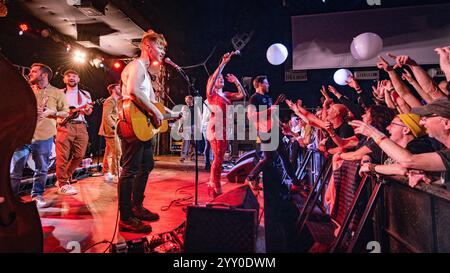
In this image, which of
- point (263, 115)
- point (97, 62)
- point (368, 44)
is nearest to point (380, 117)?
point (263, 115)

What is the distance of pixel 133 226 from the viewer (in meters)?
2.35

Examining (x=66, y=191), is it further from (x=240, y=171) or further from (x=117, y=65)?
(x=117, y=65)

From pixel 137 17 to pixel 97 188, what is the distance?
16.2 feet

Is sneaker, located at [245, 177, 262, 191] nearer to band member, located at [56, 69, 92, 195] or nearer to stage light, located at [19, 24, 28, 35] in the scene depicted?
band member, located at [56, 69, 92, 195]

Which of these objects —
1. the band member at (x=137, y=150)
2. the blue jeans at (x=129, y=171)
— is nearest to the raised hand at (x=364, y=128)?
the band member at (x=137, y=150)

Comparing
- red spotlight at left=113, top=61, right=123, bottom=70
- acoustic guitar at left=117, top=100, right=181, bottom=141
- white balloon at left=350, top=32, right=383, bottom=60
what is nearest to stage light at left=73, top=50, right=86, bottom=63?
red spotlight at left=113, top=61, right=123, bottom=70

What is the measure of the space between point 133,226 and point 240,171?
298 centimetres

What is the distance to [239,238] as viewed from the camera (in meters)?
1.67

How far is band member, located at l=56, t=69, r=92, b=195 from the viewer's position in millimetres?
3848

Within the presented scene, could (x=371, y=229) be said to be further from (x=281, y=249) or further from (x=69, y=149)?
(x=69, y=149)

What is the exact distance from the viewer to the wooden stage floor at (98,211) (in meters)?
2.21

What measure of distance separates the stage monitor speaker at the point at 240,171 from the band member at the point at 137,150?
2487mm

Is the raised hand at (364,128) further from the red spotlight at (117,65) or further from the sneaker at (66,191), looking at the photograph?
the red spotlight at (117,65)

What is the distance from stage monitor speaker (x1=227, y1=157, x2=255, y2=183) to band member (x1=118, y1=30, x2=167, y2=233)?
8.16ft
